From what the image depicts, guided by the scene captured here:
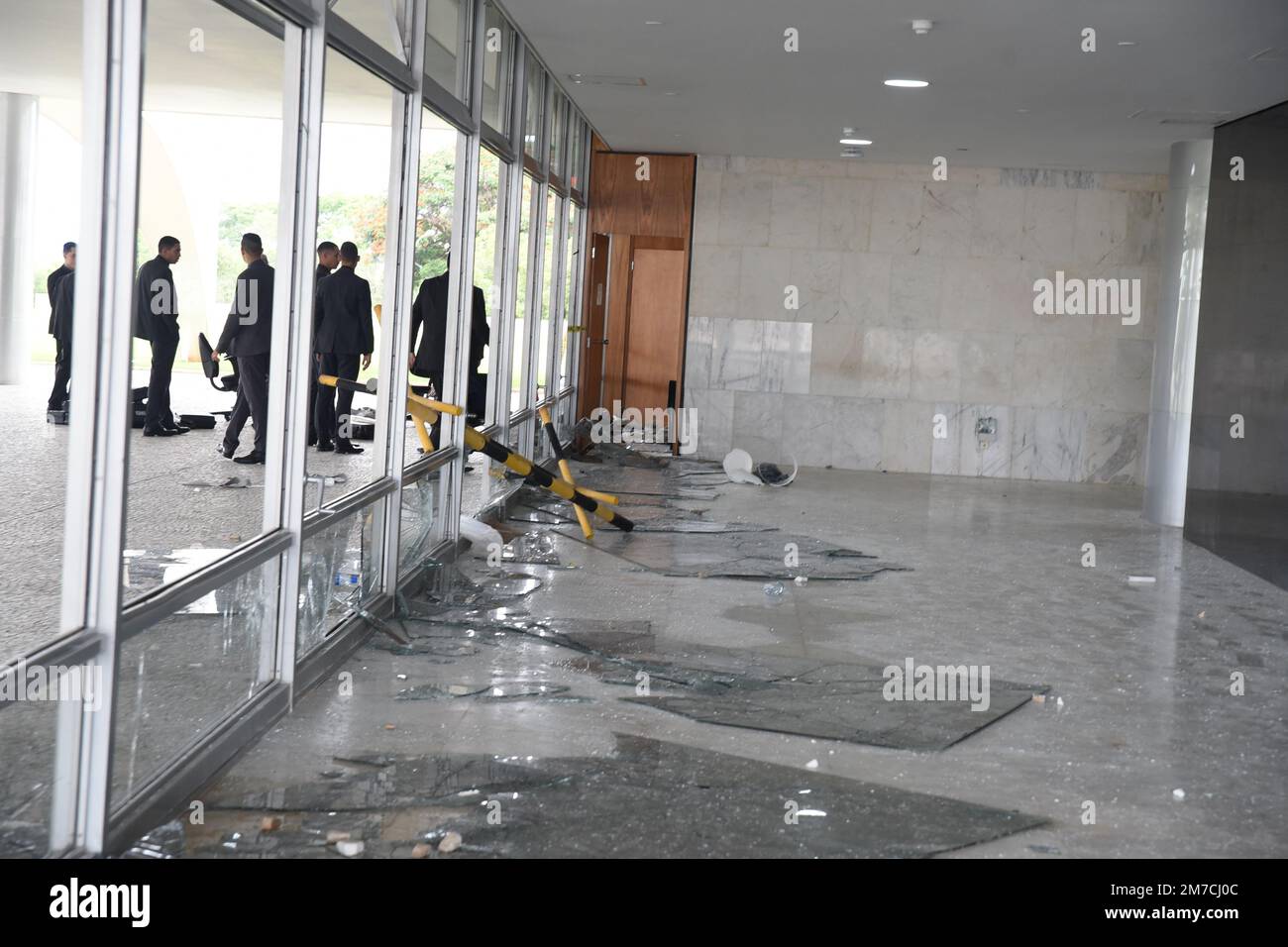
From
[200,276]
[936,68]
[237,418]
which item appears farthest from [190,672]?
[936,68]

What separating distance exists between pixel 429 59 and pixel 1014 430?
880 centimetres

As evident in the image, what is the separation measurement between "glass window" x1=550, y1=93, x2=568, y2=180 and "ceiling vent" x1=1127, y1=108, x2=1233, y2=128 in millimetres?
4112

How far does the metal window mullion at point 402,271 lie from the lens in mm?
5430

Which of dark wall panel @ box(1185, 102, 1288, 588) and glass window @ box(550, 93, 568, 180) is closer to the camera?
dark wall panel @ box(1185, 102, 1288, 588)

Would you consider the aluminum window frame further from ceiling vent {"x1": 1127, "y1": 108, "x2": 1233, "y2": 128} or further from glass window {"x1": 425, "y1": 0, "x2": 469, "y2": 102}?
ceiling vent {"x1": 1127, "y1": 108, "x2": 1233, "y2": 128}

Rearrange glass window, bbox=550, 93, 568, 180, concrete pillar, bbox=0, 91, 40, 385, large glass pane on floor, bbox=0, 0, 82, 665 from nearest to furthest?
1. large glass pane on floor, bbox=0, 0, 82, 665
2. glass window, bbox=550, 93, 568, 180
3. concrete pillar, bbox=0, 91, 40, 385

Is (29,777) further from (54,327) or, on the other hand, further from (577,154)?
(577,154)

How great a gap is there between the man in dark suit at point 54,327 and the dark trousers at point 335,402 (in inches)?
71.3

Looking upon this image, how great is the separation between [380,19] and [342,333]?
185cm

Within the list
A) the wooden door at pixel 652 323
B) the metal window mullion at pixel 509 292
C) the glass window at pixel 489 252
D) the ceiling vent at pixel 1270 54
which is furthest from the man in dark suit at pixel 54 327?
the wooden door at pixel 652 323

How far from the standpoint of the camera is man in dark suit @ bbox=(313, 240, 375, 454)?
5352 mm

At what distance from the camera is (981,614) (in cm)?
648

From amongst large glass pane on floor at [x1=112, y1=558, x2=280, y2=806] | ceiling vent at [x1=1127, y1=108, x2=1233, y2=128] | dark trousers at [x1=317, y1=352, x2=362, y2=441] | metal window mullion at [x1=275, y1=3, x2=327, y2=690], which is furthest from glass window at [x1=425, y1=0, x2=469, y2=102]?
ceiling vent at [x1=1127, y1=108, x2=1233, y2=128]

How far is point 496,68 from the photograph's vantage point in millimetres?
7605
